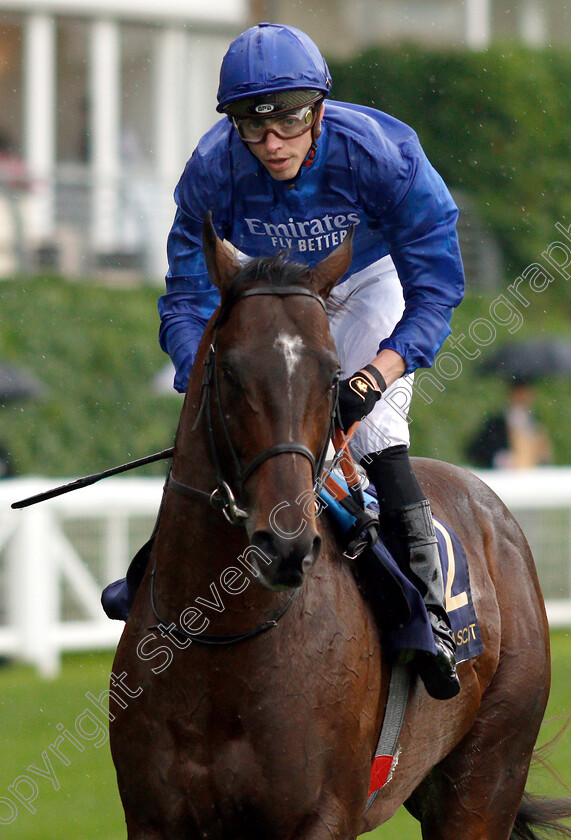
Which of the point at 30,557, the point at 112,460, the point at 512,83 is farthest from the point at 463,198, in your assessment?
the point at 30,557

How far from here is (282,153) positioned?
3328 millimetres

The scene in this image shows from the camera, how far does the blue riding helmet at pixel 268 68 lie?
3248 mm

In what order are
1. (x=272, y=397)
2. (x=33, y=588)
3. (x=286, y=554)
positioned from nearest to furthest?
(x=286, y=554)
(x=272, y=397)
(x=33, y=588)

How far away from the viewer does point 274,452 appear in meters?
2.77

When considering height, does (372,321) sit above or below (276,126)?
below

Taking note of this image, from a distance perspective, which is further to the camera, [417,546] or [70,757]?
[70,757]

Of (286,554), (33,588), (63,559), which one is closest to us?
(286,554)

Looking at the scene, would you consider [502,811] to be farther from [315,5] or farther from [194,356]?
[315,5]

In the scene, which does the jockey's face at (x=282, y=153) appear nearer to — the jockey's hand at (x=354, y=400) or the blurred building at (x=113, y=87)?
the jockey's hand at (x=354, y=400)

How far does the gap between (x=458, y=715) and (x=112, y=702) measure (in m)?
1.14

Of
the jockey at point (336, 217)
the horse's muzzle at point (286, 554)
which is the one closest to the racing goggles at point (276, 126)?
the jockey at point (336, 217)

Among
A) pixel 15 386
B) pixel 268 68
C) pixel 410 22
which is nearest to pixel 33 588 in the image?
pixel 15 386

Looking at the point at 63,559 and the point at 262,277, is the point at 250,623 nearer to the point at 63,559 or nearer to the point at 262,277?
the point at 262,277

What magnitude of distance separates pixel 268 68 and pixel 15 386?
25.2 ft
